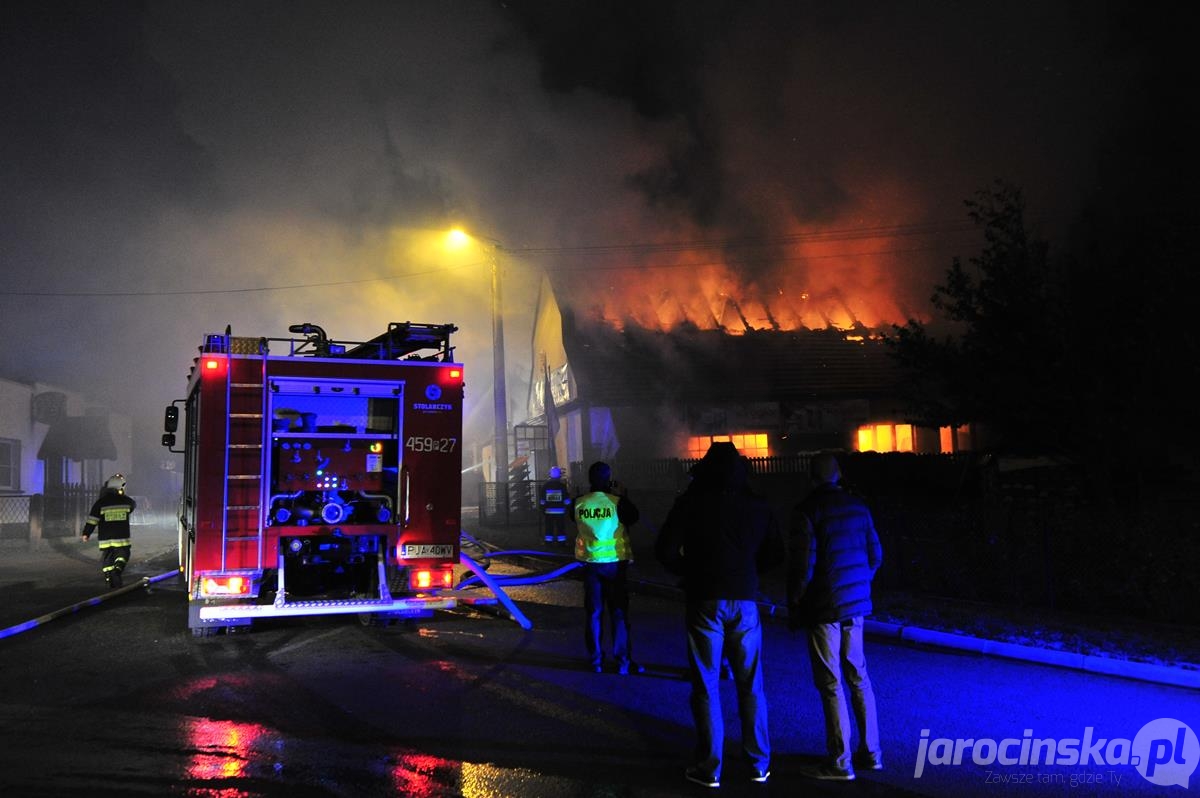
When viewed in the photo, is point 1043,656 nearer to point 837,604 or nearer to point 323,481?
point 837,604

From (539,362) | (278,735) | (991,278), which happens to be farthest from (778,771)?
(539,362)

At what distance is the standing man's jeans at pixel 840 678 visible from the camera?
151 inches

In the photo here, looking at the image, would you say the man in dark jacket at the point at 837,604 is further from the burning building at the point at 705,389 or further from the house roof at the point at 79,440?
the house roof at the point at 79,440

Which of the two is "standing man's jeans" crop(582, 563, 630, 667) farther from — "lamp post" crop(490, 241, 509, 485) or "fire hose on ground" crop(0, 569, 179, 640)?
"lamp post" crop(490, 241, 509, 485)

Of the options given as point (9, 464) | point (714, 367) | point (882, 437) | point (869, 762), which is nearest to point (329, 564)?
point (869, 762)

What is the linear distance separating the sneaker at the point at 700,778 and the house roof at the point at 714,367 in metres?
17.0

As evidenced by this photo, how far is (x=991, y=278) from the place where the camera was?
10875 mm

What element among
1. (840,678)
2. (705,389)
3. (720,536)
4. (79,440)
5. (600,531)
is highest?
(705,389)

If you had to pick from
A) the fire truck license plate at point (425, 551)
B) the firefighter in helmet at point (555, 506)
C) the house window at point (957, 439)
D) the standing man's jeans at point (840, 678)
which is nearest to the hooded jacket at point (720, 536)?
the standing man's jeans at point (840, 678)

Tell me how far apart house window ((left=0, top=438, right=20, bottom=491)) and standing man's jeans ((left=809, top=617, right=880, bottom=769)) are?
24.4 metres

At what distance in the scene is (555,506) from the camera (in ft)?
50.2

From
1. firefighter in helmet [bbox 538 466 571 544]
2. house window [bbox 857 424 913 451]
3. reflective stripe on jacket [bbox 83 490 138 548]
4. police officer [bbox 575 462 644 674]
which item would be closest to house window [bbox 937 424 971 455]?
house window [bbox 857 424 913 451]

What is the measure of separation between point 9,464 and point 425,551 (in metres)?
20.3

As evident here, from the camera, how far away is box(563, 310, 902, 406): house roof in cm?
2116
